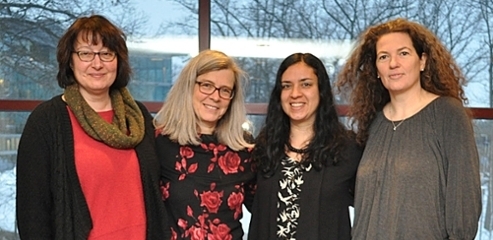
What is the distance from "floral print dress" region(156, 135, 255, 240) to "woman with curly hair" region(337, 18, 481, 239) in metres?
0.46

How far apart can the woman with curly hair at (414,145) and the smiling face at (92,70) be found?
976mm

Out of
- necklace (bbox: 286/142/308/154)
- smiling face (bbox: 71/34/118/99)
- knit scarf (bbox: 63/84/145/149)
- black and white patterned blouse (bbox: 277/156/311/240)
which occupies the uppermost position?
smiling face (bbox: 71/34/118/99)

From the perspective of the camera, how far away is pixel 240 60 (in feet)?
11.8

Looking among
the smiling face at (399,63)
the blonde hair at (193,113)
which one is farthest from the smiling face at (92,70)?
the smiling face at (399,63)

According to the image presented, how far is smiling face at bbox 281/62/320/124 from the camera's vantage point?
204cm

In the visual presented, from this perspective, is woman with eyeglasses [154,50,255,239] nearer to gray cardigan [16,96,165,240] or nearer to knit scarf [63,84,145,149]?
knit scarf [63,84,145,149]

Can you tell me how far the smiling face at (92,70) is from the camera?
5.85 ft

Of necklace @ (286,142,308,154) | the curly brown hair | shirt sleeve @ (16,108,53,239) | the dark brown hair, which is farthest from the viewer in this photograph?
necklace @ (286,142,308,154)

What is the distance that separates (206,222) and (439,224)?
2.67 feet

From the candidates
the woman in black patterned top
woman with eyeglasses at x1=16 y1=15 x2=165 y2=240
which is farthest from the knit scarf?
the woman in black patterned top

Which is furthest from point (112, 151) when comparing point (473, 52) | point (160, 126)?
point (473, 52)

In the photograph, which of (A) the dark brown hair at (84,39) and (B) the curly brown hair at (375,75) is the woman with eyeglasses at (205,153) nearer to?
(A) the dark brown hair at (84,39)

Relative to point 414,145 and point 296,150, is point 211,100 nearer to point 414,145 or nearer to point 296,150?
point 296,150

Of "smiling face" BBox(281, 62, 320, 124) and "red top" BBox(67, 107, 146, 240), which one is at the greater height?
"smiling face" BBox(281, 62, 320, 124)
